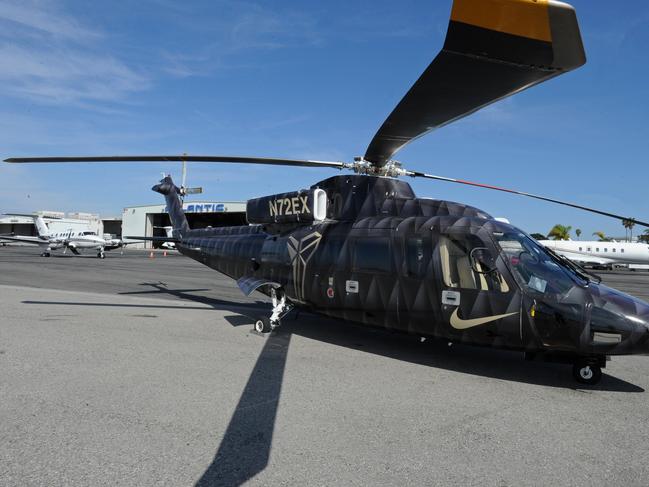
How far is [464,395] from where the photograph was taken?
206 inches

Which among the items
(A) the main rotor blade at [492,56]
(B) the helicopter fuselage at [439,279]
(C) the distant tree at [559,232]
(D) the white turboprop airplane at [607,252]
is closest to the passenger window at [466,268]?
(B) the helicopter fuselage at [439,279]

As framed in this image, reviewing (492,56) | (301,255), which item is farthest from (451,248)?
(492,56)

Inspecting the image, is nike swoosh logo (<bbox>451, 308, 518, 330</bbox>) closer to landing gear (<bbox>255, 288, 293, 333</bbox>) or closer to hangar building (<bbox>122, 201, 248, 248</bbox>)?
landing gear (<bbox>255, 288, 293, 333</bbox>)

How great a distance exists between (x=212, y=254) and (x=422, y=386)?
7399mm

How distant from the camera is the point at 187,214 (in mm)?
74250

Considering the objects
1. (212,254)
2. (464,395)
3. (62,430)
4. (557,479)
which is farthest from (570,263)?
(212,254)

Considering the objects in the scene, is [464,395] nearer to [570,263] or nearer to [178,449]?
[570,263]

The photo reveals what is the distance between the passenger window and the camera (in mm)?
5766

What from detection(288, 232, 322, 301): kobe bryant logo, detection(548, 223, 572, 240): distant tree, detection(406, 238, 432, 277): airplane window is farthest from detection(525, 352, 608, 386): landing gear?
detection(548, 223, 572, 240): distant tree

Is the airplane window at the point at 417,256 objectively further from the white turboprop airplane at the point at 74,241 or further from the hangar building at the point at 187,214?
the hangar building at the point at 187,214

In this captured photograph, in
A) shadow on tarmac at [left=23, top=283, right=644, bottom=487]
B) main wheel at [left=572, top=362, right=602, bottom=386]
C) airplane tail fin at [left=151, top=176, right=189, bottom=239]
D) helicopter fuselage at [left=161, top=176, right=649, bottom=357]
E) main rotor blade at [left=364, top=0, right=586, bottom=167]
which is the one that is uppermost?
main rotor blade at [left=364, top=0, right=586, bottom=167]

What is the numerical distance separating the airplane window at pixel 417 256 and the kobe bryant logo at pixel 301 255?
1903 mm

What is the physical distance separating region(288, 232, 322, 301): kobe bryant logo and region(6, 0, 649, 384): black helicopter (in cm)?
2

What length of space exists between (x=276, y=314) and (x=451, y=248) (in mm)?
3703
